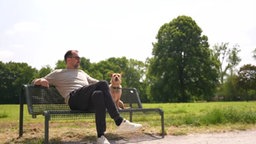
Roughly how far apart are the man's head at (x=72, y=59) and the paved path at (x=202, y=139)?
4.93ft

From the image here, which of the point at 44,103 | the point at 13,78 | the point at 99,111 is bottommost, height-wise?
the point at 99,111

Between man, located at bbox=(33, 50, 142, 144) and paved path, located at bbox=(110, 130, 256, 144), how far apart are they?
563 millimetres

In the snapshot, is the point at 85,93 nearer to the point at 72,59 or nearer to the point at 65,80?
the point at 65,80

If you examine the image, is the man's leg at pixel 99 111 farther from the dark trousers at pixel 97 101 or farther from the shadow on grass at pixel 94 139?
the shadow on grass at pixel 94 139

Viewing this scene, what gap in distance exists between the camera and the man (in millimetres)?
5731

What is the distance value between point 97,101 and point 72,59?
1224 millimetres

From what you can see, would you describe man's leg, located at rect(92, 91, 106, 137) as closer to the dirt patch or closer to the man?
the man

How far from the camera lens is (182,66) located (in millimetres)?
49969

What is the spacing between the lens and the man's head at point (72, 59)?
6617 mm

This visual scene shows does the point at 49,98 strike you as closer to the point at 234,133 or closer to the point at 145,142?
the point at 145,142

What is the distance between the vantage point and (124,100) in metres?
8.22

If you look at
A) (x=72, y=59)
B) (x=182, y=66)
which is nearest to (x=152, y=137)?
(x=72, y=59)

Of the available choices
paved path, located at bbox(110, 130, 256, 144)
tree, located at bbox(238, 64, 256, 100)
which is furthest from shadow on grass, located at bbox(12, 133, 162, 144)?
tree, located at bbox(238, 64, 256, 100)

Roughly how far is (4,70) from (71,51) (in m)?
65.8
